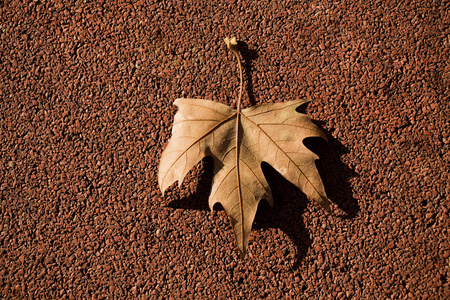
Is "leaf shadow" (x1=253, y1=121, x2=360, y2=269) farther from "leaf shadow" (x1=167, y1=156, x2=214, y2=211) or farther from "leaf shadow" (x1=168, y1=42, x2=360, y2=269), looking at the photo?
"leaf shadow" (x1=167, y1=156, x2=214, y2=211)

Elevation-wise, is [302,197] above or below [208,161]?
below

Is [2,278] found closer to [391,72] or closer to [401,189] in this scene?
[401,189]

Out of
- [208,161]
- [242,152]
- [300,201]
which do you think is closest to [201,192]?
[208,161]

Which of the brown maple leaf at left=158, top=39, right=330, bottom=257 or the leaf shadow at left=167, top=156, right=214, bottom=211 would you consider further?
the leaf shadow at left=167, top=156, right=214, bottom=211

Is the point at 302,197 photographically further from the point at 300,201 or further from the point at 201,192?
the point at 201,192

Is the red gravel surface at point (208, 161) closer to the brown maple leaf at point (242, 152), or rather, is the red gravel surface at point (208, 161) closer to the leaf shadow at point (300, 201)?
the leaf shadow at point (300, 201)

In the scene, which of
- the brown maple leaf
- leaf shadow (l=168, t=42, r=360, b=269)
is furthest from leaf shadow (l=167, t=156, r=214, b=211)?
the brown maple leaf

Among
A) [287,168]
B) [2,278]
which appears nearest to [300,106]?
[287,168]
